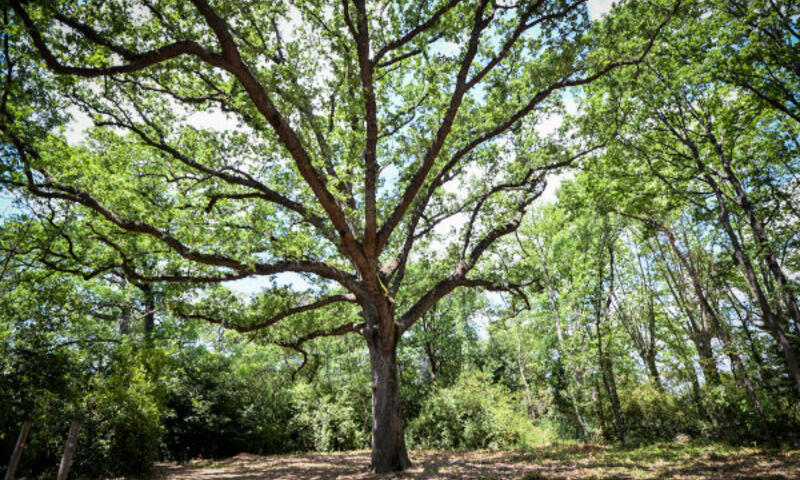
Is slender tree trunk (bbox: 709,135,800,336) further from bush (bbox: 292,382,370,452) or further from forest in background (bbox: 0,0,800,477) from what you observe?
bush (bbox: 292,382,370,452)

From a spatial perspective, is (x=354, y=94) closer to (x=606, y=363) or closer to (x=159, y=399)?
(x=159, y=399)

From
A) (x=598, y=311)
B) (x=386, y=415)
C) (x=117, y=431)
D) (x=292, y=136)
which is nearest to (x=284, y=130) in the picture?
(x=292, y=136)

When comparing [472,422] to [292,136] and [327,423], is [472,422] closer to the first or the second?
[327,423]

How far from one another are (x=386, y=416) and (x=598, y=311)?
8205 mm

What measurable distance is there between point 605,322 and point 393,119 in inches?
374

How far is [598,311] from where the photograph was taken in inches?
475

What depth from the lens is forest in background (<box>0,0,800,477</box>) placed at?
7.67 metres

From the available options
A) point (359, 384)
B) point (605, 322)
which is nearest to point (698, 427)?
point (605, 322)

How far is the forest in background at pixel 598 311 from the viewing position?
25.2 feet

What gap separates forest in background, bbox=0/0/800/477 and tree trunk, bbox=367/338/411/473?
7.41 ft

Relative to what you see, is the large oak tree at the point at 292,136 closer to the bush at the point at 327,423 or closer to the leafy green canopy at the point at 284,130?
the leafy green canopy at the point at 284,130

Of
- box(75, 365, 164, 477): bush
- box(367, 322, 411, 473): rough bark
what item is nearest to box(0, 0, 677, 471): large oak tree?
box(367, 322, 411, 473): rough bark

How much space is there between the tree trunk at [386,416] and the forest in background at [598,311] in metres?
2.26

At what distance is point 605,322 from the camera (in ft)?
39.6
